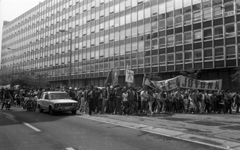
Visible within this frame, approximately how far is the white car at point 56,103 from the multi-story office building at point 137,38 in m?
19.2

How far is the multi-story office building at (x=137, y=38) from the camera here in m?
34.3

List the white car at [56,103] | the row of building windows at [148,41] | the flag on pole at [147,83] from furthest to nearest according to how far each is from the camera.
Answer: the row of building windows at [148,41] < the flag on pole at [147,83] < the white car at [56,103]

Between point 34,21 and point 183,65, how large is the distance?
182 feet

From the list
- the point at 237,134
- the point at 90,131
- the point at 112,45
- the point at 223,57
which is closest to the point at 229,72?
the point at 223,57

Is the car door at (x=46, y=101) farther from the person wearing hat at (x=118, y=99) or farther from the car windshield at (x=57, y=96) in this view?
the person wearing hat at (x=118, y=99)

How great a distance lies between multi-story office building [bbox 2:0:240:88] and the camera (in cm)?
3434

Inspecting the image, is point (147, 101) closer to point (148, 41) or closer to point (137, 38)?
point (148, 41)

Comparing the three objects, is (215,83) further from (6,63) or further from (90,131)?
(6,63)

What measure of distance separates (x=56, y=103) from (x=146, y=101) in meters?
5.79

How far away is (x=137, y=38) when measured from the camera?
145 ft

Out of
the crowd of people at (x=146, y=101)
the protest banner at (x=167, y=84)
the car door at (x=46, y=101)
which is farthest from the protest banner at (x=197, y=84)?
the car door at (x=46, y=101)

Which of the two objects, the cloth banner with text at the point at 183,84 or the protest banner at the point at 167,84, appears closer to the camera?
the protest banner at the point at 167,84

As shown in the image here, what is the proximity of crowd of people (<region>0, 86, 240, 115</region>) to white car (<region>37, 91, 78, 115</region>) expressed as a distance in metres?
1.12

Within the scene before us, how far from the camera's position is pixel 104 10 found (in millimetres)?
51938
